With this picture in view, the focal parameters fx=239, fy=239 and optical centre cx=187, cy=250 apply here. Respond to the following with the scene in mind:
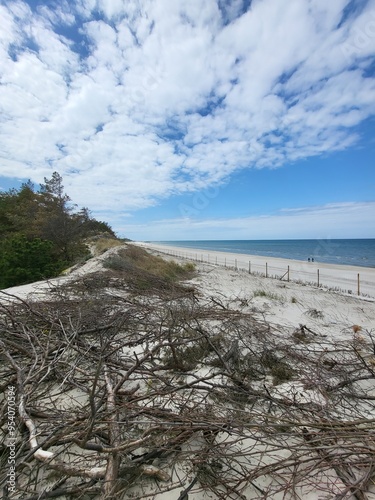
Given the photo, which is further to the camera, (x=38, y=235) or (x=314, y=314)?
(x=38, y=235)

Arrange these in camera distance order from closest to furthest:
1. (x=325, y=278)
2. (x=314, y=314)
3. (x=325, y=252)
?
(x=314, y=314), (x=325, y=278), (x=325, y=252)

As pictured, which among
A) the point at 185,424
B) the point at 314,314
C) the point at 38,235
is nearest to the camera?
the point at 185,424

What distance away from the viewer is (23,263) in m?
12.1

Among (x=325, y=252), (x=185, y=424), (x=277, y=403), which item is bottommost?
(x=325, y=252)

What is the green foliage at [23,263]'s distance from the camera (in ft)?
38.5

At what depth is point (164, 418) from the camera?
2.12 m

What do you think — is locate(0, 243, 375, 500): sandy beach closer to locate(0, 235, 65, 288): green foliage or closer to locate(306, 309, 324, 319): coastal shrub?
locate(306, 309, 324, 319): coastal shrub

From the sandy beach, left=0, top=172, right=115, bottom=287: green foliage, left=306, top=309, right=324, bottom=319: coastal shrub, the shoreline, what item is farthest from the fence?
left=0, top=172, right=115, bottom=287: green foliage

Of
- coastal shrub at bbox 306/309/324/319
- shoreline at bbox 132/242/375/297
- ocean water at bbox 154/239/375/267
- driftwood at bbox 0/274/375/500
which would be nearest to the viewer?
driftwood at bbox 0/274/375/500

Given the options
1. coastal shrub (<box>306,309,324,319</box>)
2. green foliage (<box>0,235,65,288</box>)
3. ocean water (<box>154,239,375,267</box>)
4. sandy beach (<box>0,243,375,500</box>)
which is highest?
green foliage (<box>0,235,65,288</box>)

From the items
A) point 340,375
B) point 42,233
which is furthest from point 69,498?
point 42,233

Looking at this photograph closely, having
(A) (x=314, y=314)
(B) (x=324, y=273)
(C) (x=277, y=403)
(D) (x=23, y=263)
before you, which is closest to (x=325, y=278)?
(B) (x=324, y=273)

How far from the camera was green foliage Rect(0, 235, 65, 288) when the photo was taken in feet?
38.5

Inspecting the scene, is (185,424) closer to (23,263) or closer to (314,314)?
(314,314)
